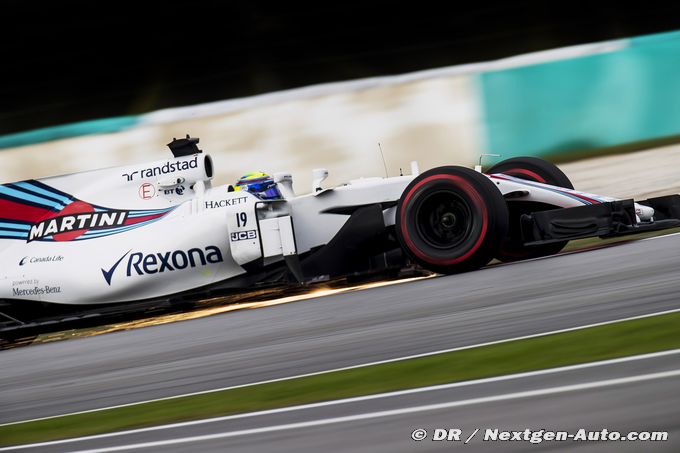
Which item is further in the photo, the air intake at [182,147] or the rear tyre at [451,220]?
the air intake at [182,147]

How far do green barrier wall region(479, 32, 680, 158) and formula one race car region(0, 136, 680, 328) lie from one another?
9.40 ft

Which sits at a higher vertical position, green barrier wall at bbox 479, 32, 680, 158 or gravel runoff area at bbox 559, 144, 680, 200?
green barrier wall at bbox 479, 32, 680, 158

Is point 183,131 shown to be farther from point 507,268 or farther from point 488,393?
point 488,393

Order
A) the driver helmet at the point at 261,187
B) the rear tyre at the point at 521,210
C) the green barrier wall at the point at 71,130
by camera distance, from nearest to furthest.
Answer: the rear tyre at the point at 521,210 → the driver helmet at the point at 261,187 → the green barrier wall at the point at 71,130

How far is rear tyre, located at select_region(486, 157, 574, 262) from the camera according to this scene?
719 centimetres

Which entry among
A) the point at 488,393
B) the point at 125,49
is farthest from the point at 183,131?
the point at 488,393

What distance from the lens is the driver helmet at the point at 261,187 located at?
7.59m

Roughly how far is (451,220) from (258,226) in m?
1.55

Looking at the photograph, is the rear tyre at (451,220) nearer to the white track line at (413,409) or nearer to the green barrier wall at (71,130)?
the white track line at (413,409)

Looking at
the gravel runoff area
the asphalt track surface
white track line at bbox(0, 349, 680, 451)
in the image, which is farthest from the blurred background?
white track line at bbox(0, 349, 680, 451)

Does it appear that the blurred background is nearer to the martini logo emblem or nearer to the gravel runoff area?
the gravel runoff area

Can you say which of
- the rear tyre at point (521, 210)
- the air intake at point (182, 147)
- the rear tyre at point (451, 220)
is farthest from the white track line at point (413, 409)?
the air intake at point (182, 147)

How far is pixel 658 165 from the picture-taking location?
9.91m

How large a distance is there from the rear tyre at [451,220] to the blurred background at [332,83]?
4.07 metres
